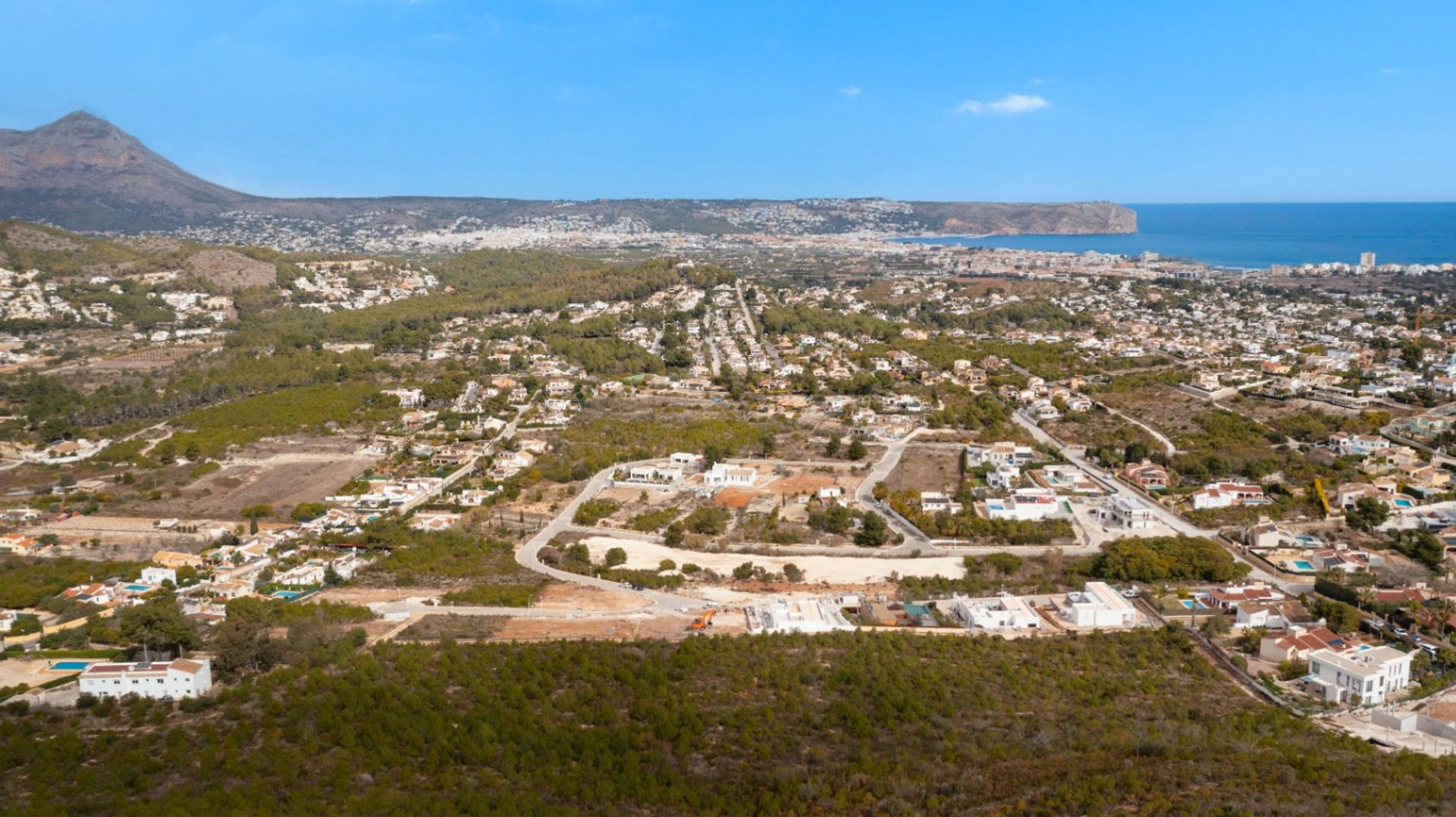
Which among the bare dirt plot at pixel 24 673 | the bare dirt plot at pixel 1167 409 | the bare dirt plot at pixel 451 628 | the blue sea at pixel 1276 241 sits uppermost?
the blue sea at pixel 1276 241

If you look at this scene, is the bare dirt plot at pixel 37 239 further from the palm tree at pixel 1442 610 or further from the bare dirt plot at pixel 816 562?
the palm tree at pixel 1442 610

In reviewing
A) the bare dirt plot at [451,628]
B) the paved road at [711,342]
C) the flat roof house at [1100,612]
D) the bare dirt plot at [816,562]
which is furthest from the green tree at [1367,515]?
the paved road at [711,342]

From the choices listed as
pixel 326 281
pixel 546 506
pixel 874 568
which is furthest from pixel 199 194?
pixel 874 568

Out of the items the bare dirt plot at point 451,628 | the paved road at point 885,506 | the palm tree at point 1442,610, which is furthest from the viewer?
the paved road at point 885,506

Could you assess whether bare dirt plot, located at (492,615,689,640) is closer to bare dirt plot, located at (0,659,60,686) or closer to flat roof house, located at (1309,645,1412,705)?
bare dirt plot, located at (0,659,60,686)

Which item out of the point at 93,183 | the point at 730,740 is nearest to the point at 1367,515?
the point at 730,740

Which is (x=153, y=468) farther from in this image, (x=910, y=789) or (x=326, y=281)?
(x=326, y=281)

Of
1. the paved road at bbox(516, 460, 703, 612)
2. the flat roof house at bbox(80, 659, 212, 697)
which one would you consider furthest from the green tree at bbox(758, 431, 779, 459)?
the flat roof house at bbox(80, 659, 212, 697)

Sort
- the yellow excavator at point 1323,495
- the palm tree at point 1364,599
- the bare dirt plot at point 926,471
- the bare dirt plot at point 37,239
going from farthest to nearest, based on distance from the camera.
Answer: the bare dirt plot at point 37,239 < the bare dirt plot at point 926,471 < the yellow excavator at point 1323,495 < the palm tree at point 1364,599
